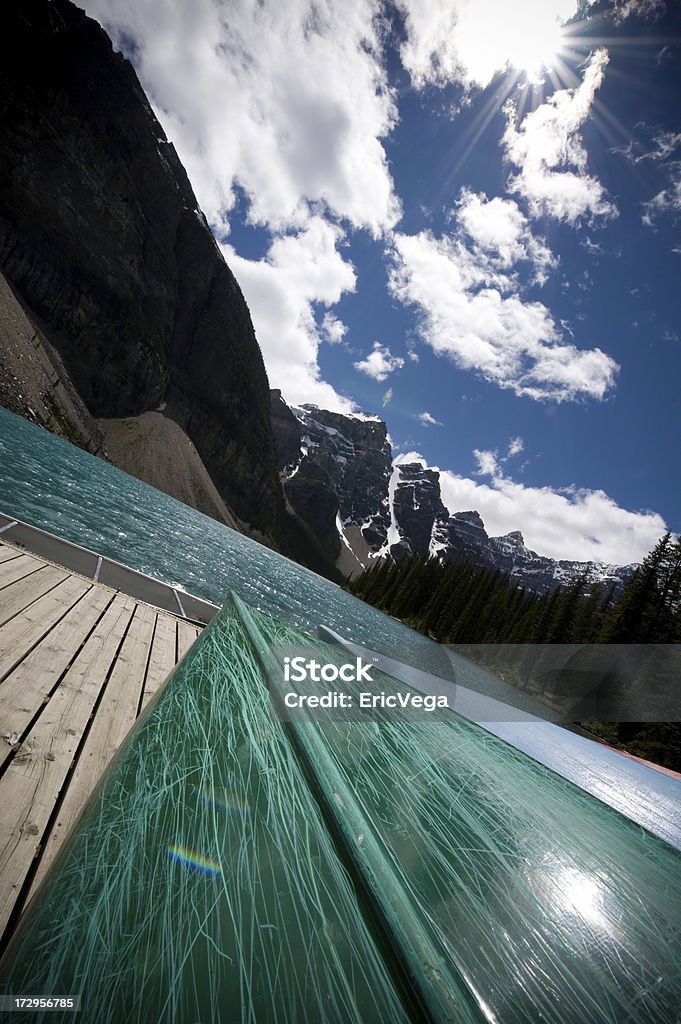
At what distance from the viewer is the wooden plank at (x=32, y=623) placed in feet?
10.1

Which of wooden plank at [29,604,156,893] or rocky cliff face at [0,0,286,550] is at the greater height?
rocky cliff face at [0,0,286,550]

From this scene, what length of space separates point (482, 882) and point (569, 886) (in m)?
0.41

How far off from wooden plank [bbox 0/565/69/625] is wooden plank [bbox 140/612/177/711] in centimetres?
127

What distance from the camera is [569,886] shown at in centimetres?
160

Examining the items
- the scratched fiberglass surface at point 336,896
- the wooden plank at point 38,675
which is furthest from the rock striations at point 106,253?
the scratched fiberglass surface at point 336,896

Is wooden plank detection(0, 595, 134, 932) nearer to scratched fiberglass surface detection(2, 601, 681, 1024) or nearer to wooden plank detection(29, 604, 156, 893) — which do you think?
wooden plank detection(29, 604, 156, 893)

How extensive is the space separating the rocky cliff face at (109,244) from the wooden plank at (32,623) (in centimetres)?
8135

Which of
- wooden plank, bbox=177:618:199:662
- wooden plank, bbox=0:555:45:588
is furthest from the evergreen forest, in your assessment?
wooden plank, bbox=0:555:45:588

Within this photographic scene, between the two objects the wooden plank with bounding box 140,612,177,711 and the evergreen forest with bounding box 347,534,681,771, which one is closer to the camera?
the wooden plank with bounding box 140,612,177,711

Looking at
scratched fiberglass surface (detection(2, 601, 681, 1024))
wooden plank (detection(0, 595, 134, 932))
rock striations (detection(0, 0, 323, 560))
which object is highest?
rock striations (detection(0, 0, 323, 560))

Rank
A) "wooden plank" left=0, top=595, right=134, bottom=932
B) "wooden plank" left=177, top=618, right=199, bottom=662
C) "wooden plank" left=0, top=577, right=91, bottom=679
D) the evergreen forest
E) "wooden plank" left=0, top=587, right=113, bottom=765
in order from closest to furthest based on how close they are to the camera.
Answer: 1. "wooden plank" left=0, top=595, right=134, bottom=932
2. "wooden plank" left=0, top=587, right=113, bottom=765
3. "wooden plank" left=0, top=577, right=91, bottom=679
4. "wooden plank" left=177, top=618, right=199, bottom=662
5. the evergreen forest

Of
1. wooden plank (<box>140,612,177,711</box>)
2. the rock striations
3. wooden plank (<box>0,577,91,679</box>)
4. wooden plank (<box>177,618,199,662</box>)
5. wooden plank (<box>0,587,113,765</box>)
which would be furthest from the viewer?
the rock striations

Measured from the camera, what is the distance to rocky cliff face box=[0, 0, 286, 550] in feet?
305

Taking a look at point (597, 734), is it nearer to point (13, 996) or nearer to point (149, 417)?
point (13, 996)
